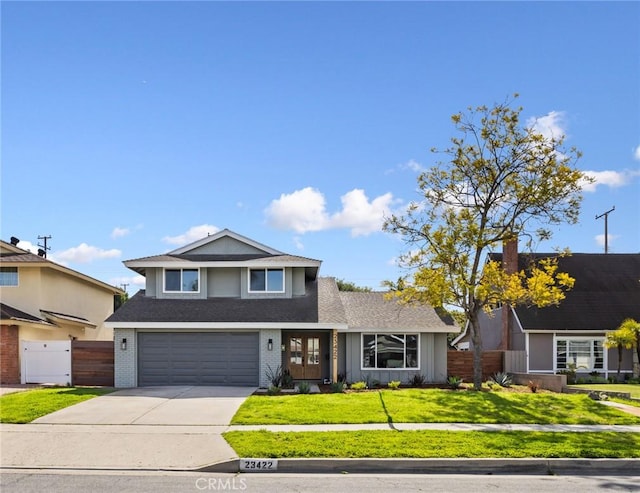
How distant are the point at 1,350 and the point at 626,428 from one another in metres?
21.5

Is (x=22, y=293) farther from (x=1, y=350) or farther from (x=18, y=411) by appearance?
(x=18, y=411)

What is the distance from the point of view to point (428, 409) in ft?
51.0

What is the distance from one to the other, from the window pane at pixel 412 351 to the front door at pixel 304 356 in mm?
3586

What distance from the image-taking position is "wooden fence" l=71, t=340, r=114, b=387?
22656 millimetres

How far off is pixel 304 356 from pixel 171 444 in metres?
12.3

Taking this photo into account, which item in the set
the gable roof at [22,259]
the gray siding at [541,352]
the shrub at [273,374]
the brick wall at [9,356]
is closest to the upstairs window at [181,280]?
the shrub at [273,374]

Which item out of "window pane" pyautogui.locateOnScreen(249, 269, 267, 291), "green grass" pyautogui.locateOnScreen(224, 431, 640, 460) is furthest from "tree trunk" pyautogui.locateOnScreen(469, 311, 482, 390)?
"green grass" pyautogui.locateOnScreen(224, 431, 640, 460)

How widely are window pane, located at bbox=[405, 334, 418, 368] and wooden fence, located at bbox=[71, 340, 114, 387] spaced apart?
37.4ft

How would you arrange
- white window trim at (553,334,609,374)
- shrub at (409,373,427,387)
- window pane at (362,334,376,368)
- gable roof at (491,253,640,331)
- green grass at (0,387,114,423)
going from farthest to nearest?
gable roof at (491,253,640,331) < white window trim at (553,334,609,374) < window pane at (362,334,376,368) < shrub at (409,373,427,387) < green grass at (0,387,114,423)

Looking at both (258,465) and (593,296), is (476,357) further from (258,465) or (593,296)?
(258,465)

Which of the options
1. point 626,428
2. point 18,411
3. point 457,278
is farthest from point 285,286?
point 626,428

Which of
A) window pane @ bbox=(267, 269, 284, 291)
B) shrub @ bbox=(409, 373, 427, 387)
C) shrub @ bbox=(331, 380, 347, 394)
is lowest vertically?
shrub @ bbox=(409, 373, 427, 387)

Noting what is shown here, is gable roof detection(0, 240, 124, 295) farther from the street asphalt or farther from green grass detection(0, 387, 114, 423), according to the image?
the street asphalt

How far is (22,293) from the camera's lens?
85.3ft
